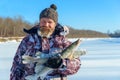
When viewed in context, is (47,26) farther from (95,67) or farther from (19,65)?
(95,67)

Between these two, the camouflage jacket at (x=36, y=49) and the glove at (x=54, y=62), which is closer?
the glove at (x=54, y=62)

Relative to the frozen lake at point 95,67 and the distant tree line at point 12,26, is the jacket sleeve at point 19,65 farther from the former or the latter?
the distant tree line at point 12,26

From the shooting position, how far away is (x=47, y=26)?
99.5 inches

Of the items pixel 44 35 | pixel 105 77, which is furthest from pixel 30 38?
pixel 105 77

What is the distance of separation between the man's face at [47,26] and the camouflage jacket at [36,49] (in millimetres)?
48

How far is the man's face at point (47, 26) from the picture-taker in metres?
2.50

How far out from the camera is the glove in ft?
7.42

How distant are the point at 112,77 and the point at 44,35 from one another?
4166 mm

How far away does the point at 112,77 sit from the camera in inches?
255

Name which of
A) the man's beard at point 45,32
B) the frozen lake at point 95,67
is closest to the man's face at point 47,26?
the man's beard at point 45,32

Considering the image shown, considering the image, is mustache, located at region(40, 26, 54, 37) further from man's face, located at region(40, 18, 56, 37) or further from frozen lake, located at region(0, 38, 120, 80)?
frozen lake, located at region(0, 38, 120, 80)

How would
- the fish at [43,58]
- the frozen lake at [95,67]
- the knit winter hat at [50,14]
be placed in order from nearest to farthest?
the fish at [43,58]
the knit winter hat at [50,14]
the frozen lake at [95,67]

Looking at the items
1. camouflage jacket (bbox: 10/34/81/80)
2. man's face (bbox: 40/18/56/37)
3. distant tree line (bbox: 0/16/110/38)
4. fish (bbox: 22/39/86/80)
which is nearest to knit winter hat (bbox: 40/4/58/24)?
man's face (bbox: 40/18/56/37)

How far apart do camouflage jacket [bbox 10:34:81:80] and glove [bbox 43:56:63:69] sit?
0.13 meters
